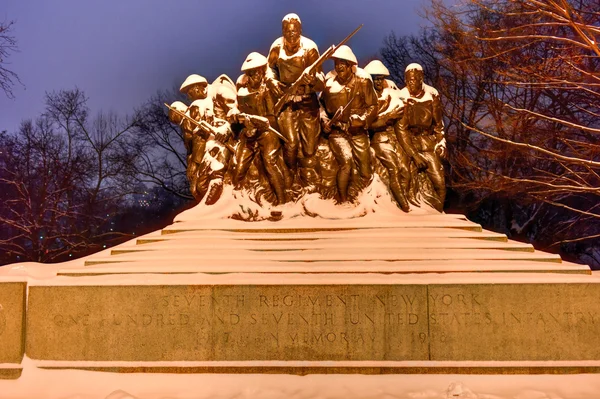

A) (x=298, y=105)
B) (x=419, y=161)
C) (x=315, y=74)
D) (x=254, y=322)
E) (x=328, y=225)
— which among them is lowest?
(x=254, y=322)

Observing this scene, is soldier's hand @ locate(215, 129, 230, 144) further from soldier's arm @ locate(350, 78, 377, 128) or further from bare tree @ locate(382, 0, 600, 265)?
bare tree @ locate(382, 0, 600, 265)

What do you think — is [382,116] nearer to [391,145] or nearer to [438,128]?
[391,145]

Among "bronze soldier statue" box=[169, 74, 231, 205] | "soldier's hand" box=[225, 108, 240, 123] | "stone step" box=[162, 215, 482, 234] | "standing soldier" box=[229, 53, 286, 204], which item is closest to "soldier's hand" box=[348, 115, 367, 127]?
"standing soldier" box=[229, 53, 286, 204]

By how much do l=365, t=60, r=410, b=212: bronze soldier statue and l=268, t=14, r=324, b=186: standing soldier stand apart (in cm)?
93

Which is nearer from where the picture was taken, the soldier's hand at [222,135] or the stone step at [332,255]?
the stone step at [332,255]

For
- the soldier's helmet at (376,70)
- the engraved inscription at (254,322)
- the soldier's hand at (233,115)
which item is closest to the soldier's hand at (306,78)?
the soldier's hand at (233,115)

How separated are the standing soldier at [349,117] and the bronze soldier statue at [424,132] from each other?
628 millimetres

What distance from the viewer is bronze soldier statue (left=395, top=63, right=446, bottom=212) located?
9.49m

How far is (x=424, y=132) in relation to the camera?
31.8 feet

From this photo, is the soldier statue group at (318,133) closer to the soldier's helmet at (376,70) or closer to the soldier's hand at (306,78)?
the soldier's hand at (306,78)

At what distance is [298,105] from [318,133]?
19.8 inches

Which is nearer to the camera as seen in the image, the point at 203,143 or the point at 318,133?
the point at 318,133

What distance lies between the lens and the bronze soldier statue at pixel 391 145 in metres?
9.17

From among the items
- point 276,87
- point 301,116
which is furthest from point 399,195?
point 276,87
